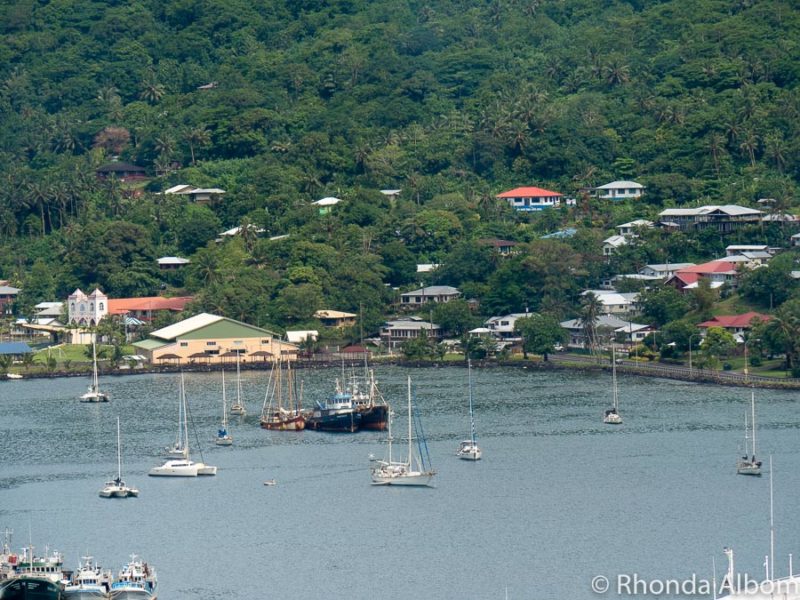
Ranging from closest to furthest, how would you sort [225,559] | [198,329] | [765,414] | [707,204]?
1. [225,559]
2. [765,414]
3. [198,329]
4. [707,204]

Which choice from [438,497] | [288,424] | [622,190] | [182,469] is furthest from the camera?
[622,190]

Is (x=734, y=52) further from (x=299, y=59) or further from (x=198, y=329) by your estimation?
(x=198, y=329)

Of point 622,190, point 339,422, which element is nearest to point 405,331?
point 622,190

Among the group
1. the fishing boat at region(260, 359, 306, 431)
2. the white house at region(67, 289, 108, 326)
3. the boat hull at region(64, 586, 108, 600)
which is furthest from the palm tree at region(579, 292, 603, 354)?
the boat hull at region(64, 586, 108, 600)

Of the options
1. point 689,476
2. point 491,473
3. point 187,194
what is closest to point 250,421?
point 491,473

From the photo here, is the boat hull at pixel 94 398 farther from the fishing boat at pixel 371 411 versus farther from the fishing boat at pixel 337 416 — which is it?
the fishing boat at pixel 371 411

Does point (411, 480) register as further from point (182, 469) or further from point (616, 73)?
point (616, 73)

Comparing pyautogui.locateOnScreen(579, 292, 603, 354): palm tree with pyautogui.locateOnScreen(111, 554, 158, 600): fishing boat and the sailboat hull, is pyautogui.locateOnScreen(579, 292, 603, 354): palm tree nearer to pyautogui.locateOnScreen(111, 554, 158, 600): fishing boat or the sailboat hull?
the sailboat hull
